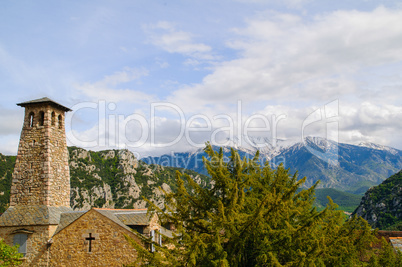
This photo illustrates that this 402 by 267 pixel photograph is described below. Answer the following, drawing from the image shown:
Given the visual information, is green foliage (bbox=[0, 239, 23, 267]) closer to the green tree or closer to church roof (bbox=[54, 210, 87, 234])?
church roof (bbox=[54, 210, 87, 234])

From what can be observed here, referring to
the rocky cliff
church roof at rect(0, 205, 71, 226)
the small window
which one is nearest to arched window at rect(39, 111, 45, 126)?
church roof at rect(0, 205, 71, 226)

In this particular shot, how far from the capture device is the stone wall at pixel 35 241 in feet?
65.3

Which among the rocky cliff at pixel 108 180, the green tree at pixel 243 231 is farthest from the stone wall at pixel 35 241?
the rocky cliff at pixel 108 180

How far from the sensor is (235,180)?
1201 cm

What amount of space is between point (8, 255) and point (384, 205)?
355ft

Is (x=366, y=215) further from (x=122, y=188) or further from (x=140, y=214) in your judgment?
(x=140, y=214)

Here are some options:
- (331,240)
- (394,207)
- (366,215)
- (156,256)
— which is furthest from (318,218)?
(366,215)

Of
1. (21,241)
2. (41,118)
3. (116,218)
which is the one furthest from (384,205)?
(21,241)

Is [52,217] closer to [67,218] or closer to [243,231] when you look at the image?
[67,218]

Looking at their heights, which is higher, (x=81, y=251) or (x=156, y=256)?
(x=156, y=256)

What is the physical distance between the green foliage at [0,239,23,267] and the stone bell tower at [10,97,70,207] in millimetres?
3157

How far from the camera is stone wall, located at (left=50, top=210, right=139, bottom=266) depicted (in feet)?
63.3

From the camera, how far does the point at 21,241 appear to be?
797 inches

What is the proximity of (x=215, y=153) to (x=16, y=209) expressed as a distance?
15687 mm
